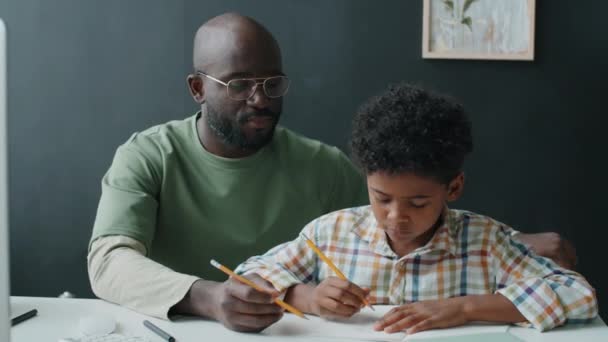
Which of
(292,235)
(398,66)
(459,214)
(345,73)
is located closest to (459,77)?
(398,66)

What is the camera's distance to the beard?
77.7 inches

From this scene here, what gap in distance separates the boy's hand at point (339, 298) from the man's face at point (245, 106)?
0.70 metres

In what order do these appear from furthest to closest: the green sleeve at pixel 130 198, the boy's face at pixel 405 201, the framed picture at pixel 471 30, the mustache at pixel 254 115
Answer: the framed picture at pixel 471 30 → the mustache at pixel 254 115 → the green sleeve at pixel 130 198 → the boy's face at pixel 405 201

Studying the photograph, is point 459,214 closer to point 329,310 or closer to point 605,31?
point 329,310

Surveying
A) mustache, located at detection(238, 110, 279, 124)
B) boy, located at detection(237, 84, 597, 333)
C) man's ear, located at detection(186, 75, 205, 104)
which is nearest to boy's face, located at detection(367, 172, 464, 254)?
boy, located at detection(237, 84, 597, 333)

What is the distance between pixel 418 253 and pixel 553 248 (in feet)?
1.56

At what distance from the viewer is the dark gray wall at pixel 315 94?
8.32 ft

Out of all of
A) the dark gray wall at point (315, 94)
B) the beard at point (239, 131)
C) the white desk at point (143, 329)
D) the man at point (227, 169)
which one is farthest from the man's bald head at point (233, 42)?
the white desk at point (143, 329)

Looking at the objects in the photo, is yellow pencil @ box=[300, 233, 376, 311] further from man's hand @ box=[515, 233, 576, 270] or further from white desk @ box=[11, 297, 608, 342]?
man's hand @ box=[515, 233, 576, 270]

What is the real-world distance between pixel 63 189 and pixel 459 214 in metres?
1.67

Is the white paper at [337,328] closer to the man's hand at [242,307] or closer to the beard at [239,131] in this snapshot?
the man's hand at [242,307]

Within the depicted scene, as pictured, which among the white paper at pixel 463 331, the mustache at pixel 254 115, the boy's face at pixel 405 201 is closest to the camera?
the white paper at pixel 463 331

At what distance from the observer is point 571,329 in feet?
4.36

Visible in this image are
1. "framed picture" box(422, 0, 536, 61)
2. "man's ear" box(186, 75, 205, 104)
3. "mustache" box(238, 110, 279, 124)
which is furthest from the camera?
"framed picture" box(422, 0, 536, 61)
